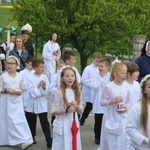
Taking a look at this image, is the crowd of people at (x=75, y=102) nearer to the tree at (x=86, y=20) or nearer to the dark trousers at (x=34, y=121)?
the dark trousers at (x=34, y=121)

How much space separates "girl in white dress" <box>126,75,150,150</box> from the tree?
12546mm

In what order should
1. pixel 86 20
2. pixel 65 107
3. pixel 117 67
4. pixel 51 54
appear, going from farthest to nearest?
pixel 86 20 < pixel 51 54 < pixel 117 67 < pixel 65 107

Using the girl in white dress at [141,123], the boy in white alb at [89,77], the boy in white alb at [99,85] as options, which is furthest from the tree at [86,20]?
the girl in white dress at [141,123]

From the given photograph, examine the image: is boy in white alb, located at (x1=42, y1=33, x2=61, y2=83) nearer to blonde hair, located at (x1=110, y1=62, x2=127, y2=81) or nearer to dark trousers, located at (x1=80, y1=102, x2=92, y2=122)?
dark trousers, located at (x1=80, y1=102, x2=92, y2=122)

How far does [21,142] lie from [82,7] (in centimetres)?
1172

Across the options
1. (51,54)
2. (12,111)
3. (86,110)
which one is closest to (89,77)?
(86,110)

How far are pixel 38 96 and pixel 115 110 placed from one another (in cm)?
181

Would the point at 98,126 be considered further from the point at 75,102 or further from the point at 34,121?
the point at 75,102

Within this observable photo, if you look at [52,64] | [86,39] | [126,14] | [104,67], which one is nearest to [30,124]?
[104,67]

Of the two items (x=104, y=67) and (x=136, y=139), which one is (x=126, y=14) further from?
(x=136, y=139)

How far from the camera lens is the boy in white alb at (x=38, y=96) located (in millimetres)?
8156

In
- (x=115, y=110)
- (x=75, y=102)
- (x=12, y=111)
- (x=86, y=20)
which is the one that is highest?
(x=86, y=20)

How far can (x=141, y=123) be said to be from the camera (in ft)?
16.0

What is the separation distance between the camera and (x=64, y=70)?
6.60 m
